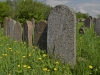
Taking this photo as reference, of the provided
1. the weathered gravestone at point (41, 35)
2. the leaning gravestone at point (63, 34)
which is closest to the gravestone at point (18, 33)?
the weathered gravestone at point (41, 35)

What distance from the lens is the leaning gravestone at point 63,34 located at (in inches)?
174

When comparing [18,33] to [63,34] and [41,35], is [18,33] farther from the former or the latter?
[63,34]

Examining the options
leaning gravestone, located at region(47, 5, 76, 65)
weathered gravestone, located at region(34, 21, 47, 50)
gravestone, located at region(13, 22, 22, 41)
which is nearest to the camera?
leaning gravestone, located at region(47, 5, 76, 65)

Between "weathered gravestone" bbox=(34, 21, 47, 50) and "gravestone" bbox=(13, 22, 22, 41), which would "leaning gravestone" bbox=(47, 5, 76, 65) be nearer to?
"weathered gravestone" bbox=(34, 21, 47, 50)

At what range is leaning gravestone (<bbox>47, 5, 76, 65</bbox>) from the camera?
4422 millimetres

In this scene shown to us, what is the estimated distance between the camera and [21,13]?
64.9 ft

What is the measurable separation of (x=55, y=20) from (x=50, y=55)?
0.97 metres

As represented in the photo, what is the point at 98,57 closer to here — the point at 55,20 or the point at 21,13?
the point at 55,20

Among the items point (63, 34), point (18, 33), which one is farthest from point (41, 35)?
point (18, 33)

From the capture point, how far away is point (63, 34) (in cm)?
456

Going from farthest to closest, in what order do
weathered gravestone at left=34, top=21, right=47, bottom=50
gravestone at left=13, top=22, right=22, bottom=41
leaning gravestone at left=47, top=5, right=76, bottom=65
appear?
gravestone at left=13, top=22, right=22, bottom=41, weathered gravestone at left=34, top=21, right=47, bottom=50, leaning gravestone at left=47, top=5, right=76, bottom=65

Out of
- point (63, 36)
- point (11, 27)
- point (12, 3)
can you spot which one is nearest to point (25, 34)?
point (11, 27)

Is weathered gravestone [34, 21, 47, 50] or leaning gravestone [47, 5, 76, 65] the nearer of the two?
leaning gravestone [47, 5, 76, 65]

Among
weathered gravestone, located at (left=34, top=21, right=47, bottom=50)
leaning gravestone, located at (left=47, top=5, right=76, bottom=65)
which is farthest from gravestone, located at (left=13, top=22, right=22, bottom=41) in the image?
leaning gravestone, located at (left=47, top=5, right=76, bottom=65)
